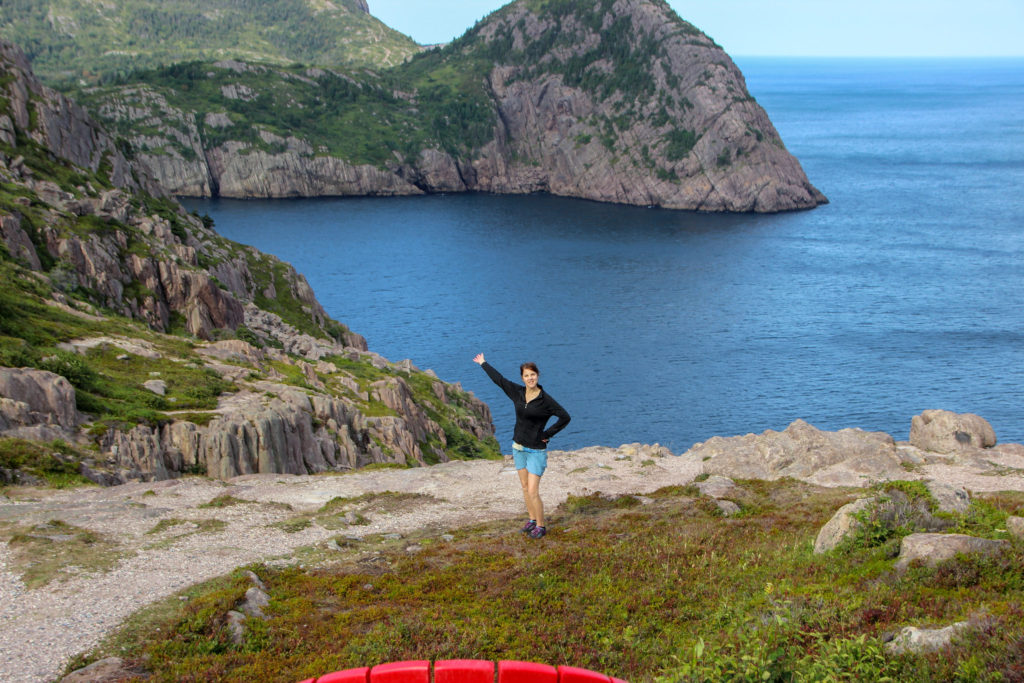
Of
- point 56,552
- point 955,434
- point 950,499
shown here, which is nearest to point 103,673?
point 56,552

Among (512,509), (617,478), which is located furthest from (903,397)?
(512,509)

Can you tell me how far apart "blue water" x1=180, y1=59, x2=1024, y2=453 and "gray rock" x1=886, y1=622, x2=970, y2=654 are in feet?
210

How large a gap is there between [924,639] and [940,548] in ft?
14.3

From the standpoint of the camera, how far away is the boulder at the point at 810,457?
3284cm

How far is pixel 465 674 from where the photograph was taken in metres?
11.6

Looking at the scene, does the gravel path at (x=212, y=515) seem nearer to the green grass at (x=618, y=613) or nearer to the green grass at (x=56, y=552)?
the green grass at (x=56, y=552)

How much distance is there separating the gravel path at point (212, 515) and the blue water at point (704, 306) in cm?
4345

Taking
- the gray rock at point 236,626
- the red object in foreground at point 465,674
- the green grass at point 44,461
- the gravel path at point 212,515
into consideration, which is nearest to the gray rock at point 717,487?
the gravel path at point 212,515

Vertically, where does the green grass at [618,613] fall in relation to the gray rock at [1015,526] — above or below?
below

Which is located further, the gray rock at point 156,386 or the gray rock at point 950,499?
the gray rock at point 156,386

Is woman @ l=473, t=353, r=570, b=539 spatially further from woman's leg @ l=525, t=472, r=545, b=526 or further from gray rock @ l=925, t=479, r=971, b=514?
gray rock @ l=925, t=479, r=971, b=514

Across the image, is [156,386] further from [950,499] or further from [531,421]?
[950,499]

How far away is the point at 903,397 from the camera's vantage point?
8625 centimetres

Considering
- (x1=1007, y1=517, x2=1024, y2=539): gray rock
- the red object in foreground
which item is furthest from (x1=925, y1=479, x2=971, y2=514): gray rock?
the red object in foreground
